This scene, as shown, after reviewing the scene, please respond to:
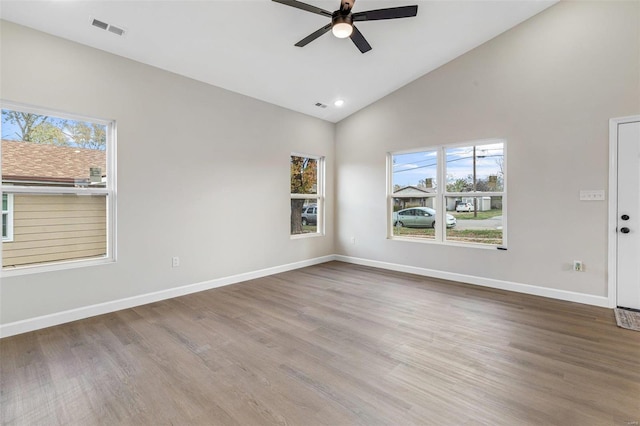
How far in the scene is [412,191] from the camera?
5.20 metres

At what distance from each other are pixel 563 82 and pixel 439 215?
2322 mm

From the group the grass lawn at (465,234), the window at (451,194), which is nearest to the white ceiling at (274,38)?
the window at (451,194)

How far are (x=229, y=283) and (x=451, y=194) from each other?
3.77 meters

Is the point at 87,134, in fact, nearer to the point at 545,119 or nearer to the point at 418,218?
the point at 418,218

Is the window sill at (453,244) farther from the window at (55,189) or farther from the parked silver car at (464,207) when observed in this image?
the window at (55,189)

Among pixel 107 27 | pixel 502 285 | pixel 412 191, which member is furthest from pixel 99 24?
pixel 502 285

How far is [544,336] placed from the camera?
8.87 ft

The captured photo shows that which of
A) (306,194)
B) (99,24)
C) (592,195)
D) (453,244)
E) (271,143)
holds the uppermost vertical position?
(99,24)

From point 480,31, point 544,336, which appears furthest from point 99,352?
point 480,31

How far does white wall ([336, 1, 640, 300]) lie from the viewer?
3.43 metres

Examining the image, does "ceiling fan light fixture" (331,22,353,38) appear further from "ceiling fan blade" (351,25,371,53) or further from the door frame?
the door frame

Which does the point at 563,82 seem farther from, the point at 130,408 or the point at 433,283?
the point at 130,408

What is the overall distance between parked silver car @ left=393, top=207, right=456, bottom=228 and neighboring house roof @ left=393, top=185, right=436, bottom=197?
0.82 feet

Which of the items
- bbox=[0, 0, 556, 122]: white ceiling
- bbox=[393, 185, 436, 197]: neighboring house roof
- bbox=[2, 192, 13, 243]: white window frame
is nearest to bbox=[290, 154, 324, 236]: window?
bbox=[0, 0, 556, 122]: white ceiling
